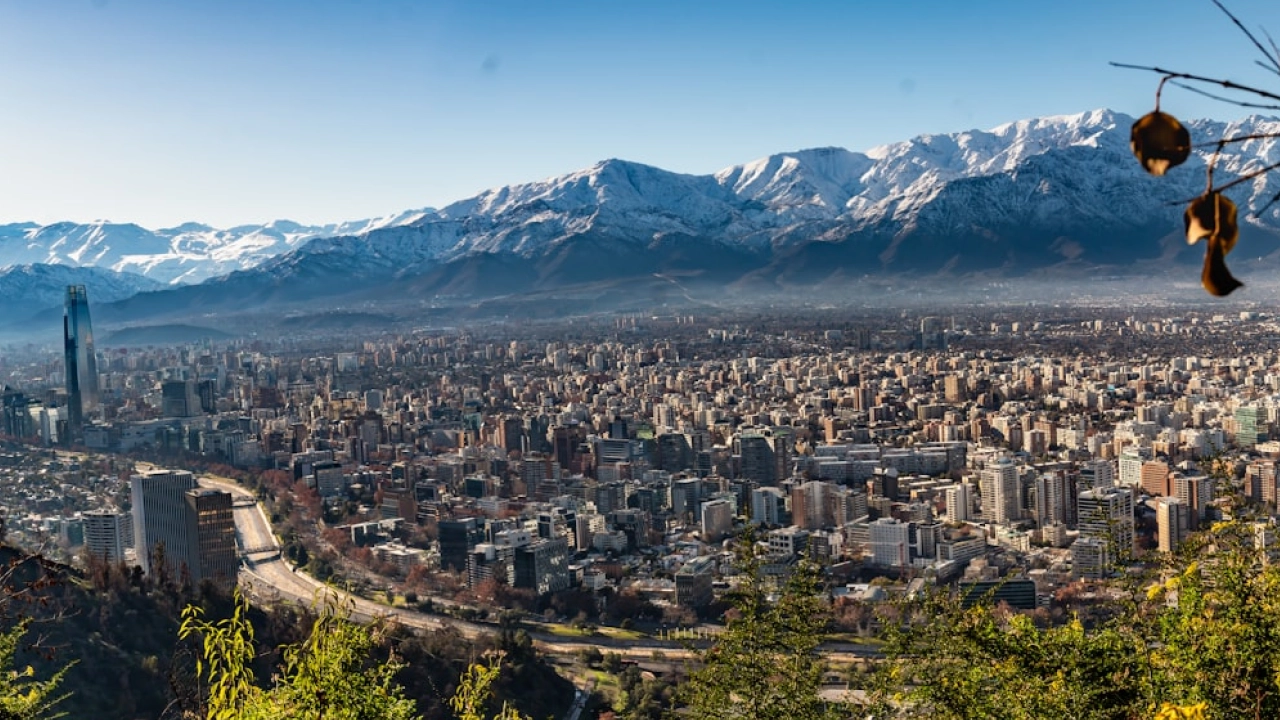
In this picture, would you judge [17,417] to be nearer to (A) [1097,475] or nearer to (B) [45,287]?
(A) [1097,475]

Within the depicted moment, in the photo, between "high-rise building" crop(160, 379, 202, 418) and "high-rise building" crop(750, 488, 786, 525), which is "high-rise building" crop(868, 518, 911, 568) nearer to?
"high-rise building" crop(750, 488, 786, 525)

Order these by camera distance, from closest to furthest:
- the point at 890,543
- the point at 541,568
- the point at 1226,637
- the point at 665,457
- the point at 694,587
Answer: the point at 1226,637 < the point at 694,587 < the point at 541,568 < the point at 890,543 < the point at 665,457

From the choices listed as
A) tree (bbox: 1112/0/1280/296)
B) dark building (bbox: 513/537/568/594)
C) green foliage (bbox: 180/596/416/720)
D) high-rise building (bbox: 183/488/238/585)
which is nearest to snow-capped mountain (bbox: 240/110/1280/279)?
dark building (bbox: 513/537/568/594)

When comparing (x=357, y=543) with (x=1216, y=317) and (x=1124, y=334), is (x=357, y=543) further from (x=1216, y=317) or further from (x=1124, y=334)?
(x=1216, y=317)

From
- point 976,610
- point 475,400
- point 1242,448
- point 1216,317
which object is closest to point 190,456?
point 475,400

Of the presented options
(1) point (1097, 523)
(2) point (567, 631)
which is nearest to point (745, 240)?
(2) point (567, 631)
